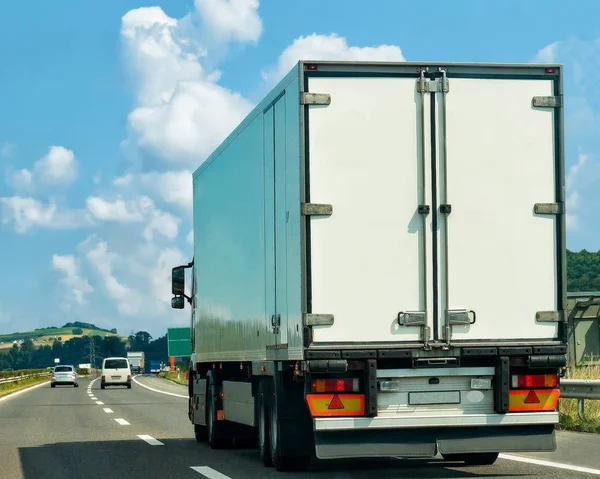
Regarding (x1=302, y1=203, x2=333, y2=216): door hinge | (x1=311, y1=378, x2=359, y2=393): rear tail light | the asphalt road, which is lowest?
the asphalt road

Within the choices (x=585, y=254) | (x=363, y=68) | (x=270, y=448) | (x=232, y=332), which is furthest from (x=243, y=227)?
(x=585, y=254)

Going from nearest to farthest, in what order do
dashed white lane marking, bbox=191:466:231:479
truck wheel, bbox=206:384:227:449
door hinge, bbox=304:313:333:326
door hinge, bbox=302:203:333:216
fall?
door hinge, bbox=304:313:333:326 < door hinge, bbox=302:203:333:216 < dashed white lane marking, bbox=191:466:231:479 < truck wheel, bbox=206:384:227:449

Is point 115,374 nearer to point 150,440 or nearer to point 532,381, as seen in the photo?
point 150,440

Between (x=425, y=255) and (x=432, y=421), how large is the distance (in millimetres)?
1461

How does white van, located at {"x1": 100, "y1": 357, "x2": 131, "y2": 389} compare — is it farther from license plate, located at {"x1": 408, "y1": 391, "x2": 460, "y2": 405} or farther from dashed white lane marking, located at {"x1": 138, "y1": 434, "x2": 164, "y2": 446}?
license plate, located at {"x1": 408, "y1": 391, "x2": 460, "y2": 405}

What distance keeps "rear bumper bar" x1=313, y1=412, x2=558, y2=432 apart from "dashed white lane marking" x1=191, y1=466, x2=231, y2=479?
1.66m

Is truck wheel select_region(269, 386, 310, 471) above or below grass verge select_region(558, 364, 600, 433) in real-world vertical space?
above

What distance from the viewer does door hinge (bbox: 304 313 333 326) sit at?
10.1 metres

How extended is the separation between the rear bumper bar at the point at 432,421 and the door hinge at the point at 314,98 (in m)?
2.77

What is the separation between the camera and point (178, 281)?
1839cm

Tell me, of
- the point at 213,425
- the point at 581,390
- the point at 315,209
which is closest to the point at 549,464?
the point at 315,209

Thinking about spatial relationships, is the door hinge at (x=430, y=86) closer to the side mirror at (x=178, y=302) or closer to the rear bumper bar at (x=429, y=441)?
the rear bumper bar at (x=429, y=441)

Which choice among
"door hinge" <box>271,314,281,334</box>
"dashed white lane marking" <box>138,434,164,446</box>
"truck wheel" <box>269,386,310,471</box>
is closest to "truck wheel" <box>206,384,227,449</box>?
"dashed white lane marking" <box>138,434,164,446</box>

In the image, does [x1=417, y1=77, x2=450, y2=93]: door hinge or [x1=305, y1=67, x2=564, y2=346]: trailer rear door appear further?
[x1=417, y1=77, x2=450, y2=93]: door hinge
